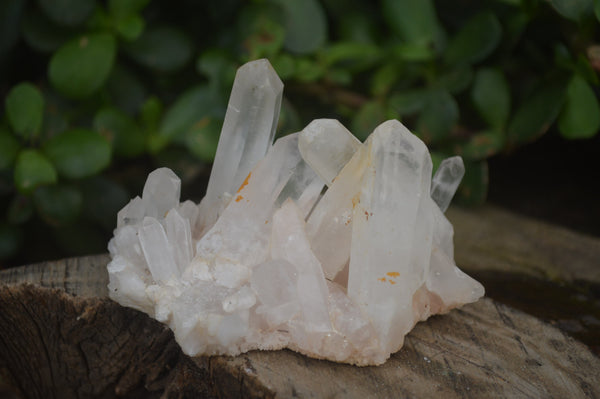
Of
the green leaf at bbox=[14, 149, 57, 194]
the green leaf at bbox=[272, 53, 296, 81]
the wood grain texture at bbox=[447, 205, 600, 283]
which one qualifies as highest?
the green leaf at bbox=[272, 53, 296, 81]

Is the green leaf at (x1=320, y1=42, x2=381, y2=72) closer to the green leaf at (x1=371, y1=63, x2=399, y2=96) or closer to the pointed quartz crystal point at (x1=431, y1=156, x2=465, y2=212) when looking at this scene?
the green leaf at (x1=371, y1=63, x2=399, y2=96)

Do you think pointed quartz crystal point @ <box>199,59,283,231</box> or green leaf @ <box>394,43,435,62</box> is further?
green leaf @ <box>394,43,435,62</box>

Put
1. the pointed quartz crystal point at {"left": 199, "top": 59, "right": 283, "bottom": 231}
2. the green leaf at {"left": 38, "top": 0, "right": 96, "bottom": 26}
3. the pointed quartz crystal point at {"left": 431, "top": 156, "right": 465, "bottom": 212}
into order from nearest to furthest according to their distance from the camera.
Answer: the pointed quartz crystal point at {"left": 199, "top": 59, "right": 283, "bottom": 231}
the pointed quartz crystal point at {"left": 431, "top": 156, "right": 465, "bottom": 212}
the green leaf at {"left": 38, "top": 0, "right": 96, "bottom": 26}

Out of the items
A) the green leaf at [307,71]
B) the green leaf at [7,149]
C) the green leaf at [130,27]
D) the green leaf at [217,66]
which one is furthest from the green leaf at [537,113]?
the green leaf at [7,149]

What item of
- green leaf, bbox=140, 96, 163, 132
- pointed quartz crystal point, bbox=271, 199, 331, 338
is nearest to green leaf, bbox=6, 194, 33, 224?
green leaf, bbox=140, 96, 163, 132

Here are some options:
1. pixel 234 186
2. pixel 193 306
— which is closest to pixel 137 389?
pixel 193 306

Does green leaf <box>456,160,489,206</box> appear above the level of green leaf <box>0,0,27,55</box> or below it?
below

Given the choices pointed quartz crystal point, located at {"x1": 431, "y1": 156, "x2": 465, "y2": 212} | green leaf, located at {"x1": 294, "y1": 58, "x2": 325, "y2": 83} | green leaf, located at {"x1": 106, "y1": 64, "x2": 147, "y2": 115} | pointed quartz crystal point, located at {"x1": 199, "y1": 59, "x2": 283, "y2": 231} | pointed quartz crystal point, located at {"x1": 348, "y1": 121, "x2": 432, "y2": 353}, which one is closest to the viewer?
pointed quartz crystal point, located at {"x1": 348, "y1": 121, "x2": 432, "y2": 353}

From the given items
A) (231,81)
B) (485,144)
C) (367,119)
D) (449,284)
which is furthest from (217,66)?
(449,284)
